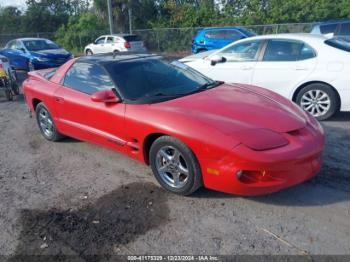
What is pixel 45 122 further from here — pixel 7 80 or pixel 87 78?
pixel 7 80

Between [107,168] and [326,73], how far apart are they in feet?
13.3

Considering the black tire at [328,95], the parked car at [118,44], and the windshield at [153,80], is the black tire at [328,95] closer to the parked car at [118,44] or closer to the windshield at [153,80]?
the windshield at [153,80]

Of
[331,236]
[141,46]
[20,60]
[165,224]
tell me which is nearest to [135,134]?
[165,224]

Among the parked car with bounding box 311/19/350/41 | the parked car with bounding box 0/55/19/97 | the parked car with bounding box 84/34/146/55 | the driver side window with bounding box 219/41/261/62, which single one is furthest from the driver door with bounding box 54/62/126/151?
the parked car with bounding box 84/34/146/55

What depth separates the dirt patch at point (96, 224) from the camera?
9.91 feet

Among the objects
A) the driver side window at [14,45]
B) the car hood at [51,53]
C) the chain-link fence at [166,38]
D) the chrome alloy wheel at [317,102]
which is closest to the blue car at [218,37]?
the chain-link fence at [166,38]

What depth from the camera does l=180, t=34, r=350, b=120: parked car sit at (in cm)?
592

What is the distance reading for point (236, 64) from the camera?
22.6 ft

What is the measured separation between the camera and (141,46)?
66.5ft

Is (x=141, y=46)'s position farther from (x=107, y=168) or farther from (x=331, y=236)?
(x=331, y=236)

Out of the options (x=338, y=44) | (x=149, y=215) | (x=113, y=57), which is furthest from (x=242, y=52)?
(x=149, y=215)

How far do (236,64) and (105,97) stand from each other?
361cm

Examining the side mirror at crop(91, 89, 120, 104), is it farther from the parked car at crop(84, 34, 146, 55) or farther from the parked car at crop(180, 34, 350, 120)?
the parked car at crop(84, 34, 146, 55)

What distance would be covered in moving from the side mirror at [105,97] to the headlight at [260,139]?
160cm
